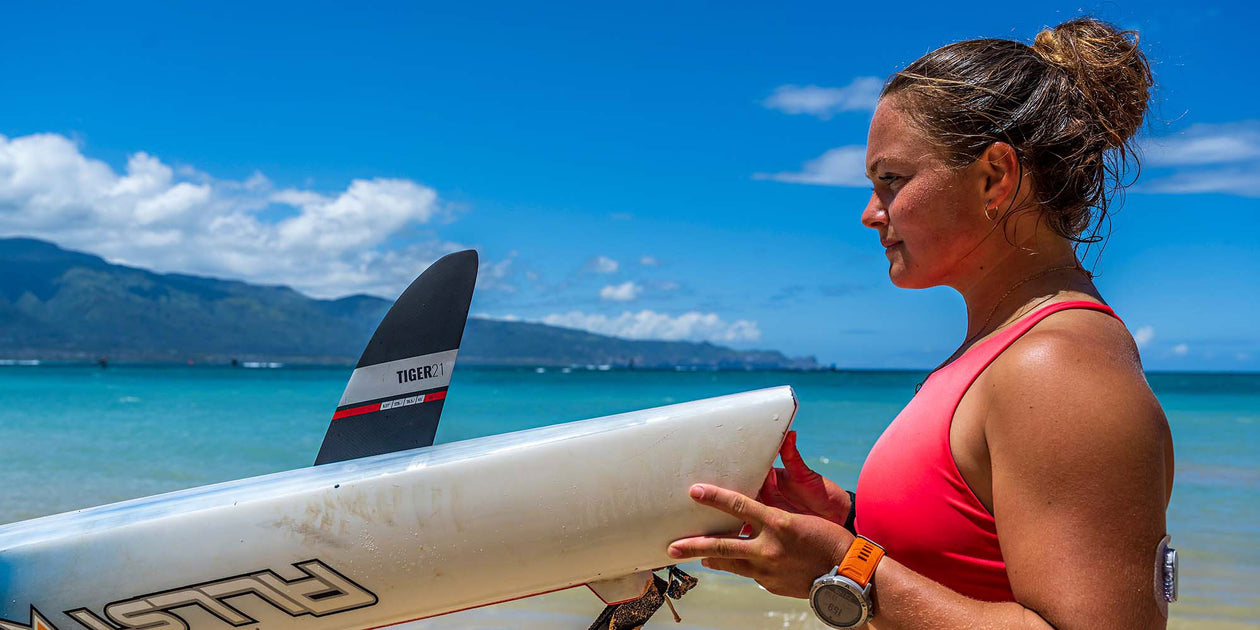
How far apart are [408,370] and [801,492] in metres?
1.04

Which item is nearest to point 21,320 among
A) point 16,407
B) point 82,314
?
point 82,314

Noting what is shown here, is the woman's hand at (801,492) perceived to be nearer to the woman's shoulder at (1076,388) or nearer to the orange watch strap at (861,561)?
the orange watch strap at (861,561)

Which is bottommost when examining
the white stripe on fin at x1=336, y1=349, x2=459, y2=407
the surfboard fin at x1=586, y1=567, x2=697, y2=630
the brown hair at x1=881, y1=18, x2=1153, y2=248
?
the surfboard fin at x1=586, y1=567, x2=697, y2=630

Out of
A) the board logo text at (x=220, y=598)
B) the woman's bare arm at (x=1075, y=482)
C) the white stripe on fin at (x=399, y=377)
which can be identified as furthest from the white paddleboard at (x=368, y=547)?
the woman's bare arm at (x=1075, y=482)

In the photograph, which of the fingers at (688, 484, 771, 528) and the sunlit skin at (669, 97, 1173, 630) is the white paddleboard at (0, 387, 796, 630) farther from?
the sunlit skin at (669, 97, 1173, 630)

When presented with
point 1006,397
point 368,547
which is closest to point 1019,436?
point 1006,397

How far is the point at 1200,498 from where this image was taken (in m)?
8.41

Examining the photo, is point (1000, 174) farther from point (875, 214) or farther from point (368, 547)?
point (368, 547)

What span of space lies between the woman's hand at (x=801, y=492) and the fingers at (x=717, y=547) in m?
0.30

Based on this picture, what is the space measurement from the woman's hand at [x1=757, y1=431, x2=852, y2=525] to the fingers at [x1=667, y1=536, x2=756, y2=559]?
11.9 inches

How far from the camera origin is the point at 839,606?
1.25m

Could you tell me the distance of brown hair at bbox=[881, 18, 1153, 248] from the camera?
4.26 ft

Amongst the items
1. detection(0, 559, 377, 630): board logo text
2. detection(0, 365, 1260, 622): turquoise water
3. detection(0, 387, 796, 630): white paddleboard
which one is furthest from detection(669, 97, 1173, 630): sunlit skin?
detection(0, 365, 1260, 622): turquoise water

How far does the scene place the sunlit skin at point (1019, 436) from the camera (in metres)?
1.03
